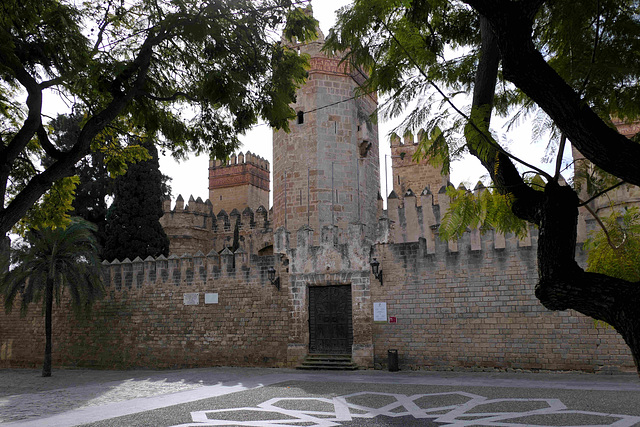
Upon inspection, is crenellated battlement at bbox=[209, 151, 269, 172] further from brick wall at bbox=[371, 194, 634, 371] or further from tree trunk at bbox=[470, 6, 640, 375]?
tree trunk at bbox=[470, 6, 640, 375]

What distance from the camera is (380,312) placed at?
560 inches

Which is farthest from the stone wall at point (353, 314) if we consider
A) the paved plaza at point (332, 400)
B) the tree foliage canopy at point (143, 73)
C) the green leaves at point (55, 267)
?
the tree foliage canopy at point (143, 73)

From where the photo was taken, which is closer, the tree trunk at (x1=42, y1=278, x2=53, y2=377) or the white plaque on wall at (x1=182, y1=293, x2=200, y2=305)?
the tree trunk at (x1=42, y1=278, x2=53, y2=377)

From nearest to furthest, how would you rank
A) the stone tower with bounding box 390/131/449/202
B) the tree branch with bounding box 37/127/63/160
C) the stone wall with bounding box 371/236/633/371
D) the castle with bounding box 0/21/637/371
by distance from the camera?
1. the tree branch with bounding box 37/127/63/160
2. the stone wall with bounding box 371/236/633/371
3. the castle with bounding box 0/21/637/371
4. the stone tower with bounding box 390/131/449/202

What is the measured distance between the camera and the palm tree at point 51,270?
16.1 m

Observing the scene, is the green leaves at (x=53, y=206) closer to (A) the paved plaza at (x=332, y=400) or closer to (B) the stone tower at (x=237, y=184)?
(A) the paved plaza at (x=332, y=400)

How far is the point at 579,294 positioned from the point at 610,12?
2.40 metres

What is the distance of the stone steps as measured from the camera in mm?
14130

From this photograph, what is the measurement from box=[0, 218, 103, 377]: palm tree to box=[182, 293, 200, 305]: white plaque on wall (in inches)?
116

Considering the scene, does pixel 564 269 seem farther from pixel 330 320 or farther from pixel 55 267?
pixel 55 267

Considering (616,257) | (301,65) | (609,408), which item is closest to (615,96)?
(616,257)

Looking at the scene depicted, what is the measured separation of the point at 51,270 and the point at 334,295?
8.74 metres

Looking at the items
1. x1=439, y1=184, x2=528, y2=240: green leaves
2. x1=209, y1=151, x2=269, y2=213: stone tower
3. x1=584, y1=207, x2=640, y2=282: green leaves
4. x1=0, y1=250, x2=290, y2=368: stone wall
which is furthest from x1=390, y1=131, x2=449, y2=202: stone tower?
x1=439, y1=184, x2=528, y2=240: green leaves

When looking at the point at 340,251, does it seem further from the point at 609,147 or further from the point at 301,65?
the point at 609,147
